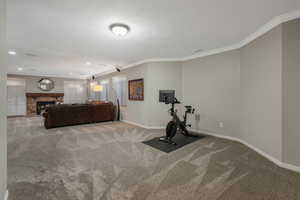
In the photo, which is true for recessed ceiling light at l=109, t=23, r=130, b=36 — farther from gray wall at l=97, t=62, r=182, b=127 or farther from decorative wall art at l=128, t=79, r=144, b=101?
decorative wall art at l=128, t=79, r=144, b=101

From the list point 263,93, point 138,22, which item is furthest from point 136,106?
point 263,93

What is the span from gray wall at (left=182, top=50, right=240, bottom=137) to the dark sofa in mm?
3685

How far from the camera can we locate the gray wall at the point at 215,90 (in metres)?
3.68

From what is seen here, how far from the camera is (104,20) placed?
2424mm

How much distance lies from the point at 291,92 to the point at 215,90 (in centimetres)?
186

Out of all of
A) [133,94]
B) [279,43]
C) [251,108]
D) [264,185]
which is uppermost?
[279,43]

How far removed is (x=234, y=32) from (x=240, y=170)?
2694mm

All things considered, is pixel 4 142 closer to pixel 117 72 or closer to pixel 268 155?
pixel 268 155

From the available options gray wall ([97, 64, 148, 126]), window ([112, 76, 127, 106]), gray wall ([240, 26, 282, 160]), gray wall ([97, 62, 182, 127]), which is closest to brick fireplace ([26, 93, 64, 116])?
window ([112, 76, 127, 106])

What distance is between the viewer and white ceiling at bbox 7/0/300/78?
200 centimetres

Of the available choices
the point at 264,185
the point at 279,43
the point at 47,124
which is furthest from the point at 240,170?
the point at 47,124

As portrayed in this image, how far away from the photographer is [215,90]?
404cm

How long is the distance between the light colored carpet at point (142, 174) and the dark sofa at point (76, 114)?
1.80 meters

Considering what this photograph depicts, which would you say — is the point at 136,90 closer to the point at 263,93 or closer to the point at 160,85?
the point at 160,85
